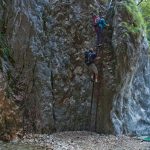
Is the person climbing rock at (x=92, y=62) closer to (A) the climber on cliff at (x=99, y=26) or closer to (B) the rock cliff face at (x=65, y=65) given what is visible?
(B) the rock cliff face at (x=65, y=65)

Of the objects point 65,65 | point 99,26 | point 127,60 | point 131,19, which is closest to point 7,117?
point 65,65

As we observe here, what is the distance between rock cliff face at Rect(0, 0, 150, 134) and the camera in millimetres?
15352

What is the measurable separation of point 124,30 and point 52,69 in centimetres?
407

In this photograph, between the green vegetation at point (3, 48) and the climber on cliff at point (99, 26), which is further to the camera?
the climber on cliff at point (99, 26)

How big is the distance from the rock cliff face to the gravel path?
2.09 feet

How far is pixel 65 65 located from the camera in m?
16.4

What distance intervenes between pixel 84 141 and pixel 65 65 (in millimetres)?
4134

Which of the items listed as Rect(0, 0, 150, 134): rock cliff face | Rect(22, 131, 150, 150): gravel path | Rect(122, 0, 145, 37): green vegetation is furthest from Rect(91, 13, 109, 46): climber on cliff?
Rect(22, 131, 150, 150): gravel path

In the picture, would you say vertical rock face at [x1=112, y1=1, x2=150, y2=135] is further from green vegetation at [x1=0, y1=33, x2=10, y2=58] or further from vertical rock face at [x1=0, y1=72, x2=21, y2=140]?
green vegetation at [x1=0, y1=33, x2=10, y2=58]

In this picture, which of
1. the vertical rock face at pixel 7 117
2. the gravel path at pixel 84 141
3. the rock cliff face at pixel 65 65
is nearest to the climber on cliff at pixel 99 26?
the rock cliff face at pixel 65 65

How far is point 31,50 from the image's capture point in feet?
51.0

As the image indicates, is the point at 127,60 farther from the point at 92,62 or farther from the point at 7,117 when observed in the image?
the point at 7,117

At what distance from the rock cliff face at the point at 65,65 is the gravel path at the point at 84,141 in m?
0.64

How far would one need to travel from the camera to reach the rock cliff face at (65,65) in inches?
604
